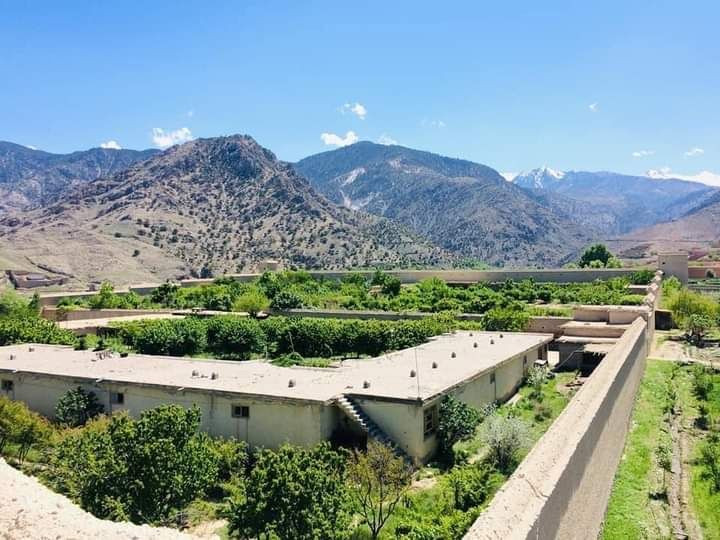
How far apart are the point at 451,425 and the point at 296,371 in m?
6.18

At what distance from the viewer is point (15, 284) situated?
8031cm

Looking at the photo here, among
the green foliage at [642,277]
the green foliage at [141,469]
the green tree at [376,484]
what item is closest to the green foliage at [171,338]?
the green foliage at [141,469]

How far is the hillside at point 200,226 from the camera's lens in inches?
4018

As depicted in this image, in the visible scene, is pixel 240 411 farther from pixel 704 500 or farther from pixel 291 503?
pixel 704 500

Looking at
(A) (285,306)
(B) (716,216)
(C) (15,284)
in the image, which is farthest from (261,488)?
(B) (716,216)

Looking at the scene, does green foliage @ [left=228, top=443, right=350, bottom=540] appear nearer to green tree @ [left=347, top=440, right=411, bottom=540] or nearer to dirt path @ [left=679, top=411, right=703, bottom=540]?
green tree @ [left=347, top=440, right=411, bottom=540]

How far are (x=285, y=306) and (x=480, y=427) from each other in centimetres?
3182

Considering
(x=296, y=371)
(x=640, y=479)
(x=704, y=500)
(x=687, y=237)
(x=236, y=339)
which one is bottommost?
(x=704, y=500)

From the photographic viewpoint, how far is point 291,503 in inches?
380

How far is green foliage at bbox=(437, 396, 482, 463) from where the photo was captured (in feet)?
52.6

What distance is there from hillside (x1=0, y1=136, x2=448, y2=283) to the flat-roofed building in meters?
76.1

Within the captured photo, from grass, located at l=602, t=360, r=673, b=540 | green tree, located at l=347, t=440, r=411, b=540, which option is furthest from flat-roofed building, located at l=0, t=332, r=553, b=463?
grass, located at l=602, t=360, r=673, b=540

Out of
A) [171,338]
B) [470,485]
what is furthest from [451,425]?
[171,338]

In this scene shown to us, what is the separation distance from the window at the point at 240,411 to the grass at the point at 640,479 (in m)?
9.23
